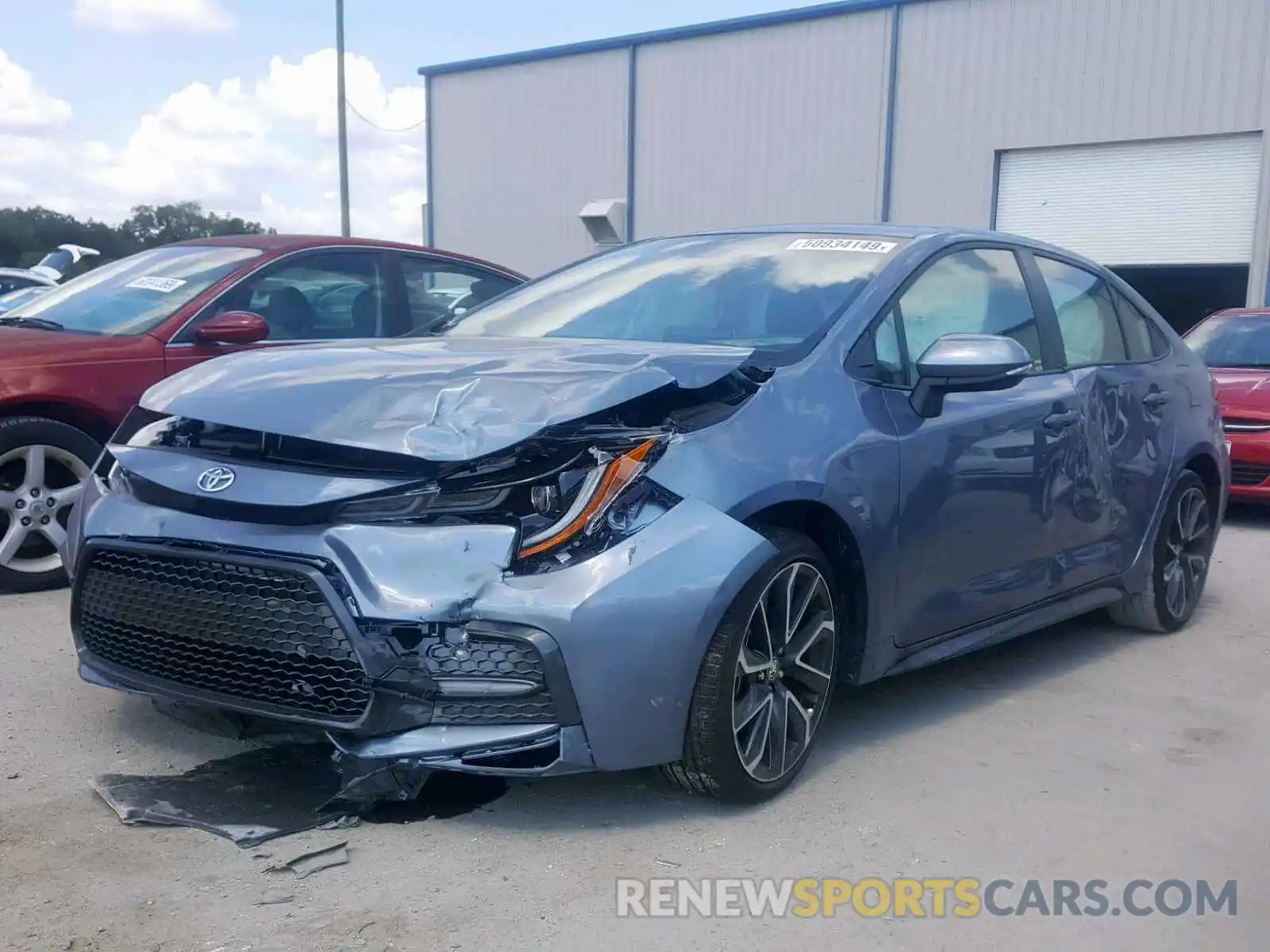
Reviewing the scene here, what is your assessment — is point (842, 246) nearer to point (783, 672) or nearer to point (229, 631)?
point (783, 672)

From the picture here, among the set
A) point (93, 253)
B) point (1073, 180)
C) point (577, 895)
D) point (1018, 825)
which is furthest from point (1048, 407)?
point (1073, 180)

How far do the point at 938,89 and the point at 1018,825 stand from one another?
17274 mm

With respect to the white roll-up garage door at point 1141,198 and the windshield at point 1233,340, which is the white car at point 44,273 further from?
the white roll-up garage door at point 1141,198

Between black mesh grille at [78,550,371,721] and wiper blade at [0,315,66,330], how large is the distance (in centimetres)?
282

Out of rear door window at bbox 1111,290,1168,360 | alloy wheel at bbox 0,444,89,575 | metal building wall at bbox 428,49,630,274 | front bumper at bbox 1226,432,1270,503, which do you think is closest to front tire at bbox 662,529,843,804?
rear door window at bbox 1111,290,1168,360

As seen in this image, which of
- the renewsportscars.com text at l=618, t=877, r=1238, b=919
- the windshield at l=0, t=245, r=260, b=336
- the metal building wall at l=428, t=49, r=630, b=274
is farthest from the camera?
the metal building wall at l=428, t=49, r=630, b=274

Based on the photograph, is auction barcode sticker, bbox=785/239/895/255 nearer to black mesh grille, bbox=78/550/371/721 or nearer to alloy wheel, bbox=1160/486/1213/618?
alloy wheel, bbox=1160/486/1213/618

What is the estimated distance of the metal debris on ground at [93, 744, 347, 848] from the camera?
3.03 m

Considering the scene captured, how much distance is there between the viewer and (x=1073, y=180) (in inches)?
709

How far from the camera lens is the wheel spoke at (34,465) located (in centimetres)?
514

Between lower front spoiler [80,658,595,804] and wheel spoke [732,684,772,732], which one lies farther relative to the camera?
wheel spoke [732,684,772,732]

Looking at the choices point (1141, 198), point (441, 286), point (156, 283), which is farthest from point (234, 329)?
point (1141, 198)

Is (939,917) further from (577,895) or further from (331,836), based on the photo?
(331,836)

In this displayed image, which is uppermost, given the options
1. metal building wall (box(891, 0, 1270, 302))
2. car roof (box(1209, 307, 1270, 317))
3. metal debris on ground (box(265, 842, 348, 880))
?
metal building wall (box(891, 0, 1270, 302))
